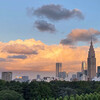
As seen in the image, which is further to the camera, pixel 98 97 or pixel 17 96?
pixel 17 96

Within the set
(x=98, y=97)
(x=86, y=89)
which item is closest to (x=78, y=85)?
(x=86, y=89)

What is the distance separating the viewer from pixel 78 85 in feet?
382

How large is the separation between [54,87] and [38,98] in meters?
19.4

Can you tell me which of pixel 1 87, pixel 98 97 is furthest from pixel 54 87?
pixel 98 97

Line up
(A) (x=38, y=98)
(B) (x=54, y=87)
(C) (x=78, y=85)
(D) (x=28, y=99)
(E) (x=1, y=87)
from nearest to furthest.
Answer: (A) (x=38, y=98) → (D) (x=28, y=99) → (E) (x=1, y=87) → (B) (x=54, y=87) → (C) (x=78, y=85)

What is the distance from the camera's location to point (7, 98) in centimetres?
6431

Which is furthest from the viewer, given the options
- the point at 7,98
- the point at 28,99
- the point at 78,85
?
the point at 78,85

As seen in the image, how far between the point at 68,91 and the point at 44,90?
706 inches

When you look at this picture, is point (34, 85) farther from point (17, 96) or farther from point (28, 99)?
point (17, 96)

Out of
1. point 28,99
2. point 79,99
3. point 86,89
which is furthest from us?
point 86,89

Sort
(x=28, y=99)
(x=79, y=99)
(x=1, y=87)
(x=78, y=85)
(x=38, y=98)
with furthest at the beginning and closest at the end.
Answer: (x=78, y=85)
(x=1, y=87)
(x=28, y=99)
(x=38, y=98)
(x=79, y=99)

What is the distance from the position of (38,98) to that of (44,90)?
7.24m

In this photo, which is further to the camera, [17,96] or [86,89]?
[86,89]

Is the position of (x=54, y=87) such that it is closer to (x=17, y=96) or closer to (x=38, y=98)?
(x=38, y=98)
